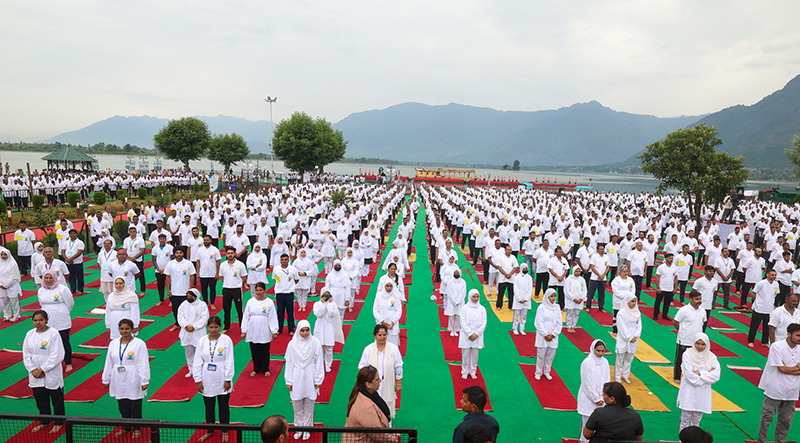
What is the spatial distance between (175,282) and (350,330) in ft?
11.6

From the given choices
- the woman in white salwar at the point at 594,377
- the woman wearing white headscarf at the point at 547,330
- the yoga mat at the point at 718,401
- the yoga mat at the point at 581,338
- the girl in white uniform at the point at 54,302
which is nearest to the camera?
the woman in white salwar at the point at 594,377

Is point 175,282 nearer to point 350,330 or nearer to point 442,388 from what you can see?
point 350,330

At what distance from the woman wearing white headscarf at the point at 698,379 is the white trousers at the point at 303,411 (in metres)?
4.56

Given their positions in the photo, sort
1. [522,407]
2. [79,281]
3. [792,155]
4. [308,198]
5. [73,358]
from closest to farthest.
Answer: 1. [522,407]
2. [73,358]
3. [79,281]
4. [308,198]
5. [792,155]

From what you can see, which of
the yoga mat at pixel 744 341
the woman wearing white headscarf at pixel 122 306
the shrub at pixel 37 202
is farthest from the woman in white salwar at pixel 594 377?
the shrub at pixel 37 202

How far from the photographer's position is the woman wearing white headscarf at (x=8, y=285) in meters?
7.52

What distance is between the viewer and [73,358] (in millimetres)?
6727

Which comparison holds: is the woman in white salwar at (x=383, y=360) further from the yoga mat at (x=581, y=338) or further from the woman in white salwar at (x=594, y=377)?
the yoga mat at (x=581, y=338)

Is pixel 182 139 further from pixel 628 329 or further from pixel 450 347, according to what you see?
pixel 628 329

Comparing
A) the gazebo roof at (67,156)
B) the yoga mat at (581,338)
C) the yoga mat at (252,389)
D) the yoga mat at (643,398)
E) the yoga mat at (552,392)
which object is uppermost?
the gazebo roof at (67,156)

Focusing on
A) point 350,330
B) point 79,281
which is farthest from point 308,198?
point 350,330

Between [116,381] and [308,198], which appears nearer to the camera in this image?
[116,381]

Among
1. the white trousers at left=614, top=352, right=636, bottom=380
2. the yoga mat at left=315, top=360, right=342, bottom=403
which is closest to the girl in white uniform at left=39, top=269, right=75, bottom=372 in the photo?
the yoga mat at left=315, top=360, right=342, bottom=403

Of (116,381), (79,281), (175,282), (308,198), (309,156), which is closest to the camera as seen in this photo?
(116,381)
